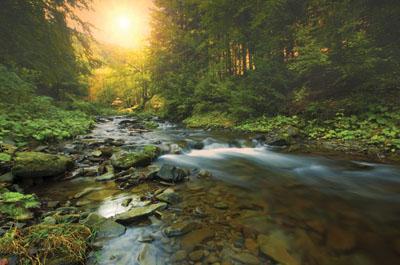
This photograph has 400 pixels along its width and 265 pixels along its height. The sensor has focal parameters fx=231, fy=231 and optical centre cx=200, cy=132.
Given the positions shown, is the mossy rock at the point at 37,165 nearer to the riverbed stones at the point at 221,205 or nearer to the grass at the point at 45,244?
the grass at the point at 45,244

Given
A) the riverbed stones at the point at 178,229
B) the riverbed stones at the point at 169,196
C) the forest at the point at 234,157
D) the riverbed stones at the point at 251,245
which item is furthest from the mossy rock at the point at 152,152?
the riverbed stones at the point at 251,245

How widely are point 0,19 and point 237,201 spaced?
34.1ft

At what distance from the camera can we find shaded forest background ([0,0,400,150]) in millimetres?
8672

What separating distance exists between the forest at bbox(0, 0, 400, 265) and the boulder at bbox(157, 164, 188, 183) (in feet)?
0.11

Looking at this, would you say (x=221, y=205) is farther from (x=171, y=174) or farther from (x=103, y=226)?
(x=103, y=226)

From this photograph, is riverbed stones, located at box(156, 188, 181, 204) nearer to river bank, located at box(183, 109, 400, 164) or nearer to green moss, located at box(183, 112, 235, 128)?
river bank, located at box(183, 109, 400, 164)

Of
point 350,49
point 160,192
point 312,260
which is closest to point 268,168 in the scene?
point 160,192

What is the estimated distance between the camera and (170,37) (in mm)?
20891

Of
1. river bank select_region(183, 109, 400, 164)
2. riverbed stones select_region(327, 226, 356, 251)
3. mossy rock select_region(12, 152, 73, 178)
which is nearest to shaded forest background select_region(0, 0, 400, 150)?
river bank select_region(183, 109, 400, 164)

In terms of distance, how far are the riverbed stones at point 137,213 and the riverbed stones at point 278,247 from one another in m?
1.67

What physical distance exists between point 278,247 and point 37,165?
15.8 feet

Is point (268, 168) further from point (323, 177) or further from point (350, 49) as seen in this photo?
point (350, 49)

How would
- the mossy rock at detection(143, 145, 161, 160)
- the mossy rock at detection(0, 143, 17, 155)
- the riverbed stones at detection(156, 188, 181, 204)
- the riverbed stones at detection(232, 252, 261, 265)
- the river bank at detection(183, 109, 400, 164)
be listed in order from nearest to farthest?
the riverbed stones at detection(232, 252, 261, 265) < the riverbed stones at detection(156, 188, 181, 204) < the mossy rock at detection(0, 143, 17, 155) < the mossy rock at detection(143, 145, 161, 160) < the river bank at detection(183, 109, 400, 164)

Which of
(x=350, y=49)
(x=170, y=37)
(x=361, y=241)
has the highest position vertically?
(x=170, y=37)
